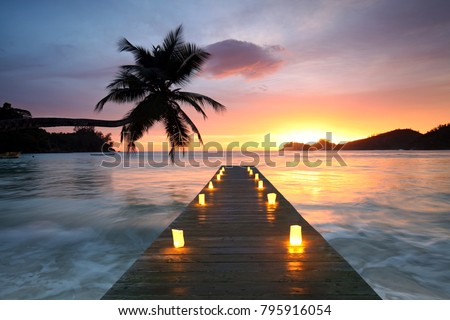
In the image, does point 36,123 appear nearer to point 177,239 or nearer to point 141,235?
point 177,239

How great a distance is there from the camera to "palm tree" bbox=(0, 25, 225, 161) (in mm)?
10797

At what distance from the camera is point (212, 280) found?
3746mm

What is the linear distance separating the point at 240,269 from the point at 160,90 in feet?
31.1

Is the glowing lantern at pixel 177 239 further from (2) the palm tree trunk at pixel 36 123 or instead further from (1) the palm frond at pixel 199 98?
(1) the palm frond at pixel 199 98

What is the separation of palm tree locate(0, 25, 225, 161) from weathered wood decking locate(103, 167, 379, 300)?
17.5 feet

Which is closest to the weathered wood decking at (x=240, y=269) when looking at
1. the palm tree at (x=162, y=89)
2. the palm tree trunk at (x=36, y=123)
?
the palm tree trunk at (x=36, y=123)

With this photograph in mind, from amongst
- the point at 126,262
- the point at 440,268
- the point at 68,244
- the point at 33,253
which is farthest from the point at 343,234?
the point at 33,253

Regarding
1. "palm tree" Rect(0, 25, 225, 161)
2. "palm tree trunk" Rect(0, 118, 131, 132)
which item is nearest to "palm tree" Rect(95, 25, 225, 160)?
"palm tree" Rect(0, 25, 225, 161)

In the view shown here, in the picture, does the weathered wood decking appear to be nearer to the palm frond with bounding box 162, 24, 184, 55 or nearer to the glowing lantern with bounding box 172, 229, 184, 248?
the glowing lantern with bounding box 172, 229, 184, 248

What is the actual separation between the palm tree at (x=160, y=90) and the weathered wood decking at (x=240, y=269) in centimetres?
534

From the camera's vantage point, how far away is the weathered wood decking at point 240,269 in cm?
343

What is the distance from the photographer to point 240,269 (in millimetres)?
4074

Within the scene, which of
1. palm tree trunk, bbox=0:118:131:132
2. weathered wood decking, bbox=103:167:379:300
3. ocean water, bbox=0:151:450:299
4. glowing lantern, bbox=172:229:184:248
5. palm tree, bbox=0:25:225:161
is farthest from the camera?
palm tree, bbox=0:25:225:161

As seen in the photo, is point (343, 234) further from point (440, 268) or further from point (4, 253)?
point (4, 253)
